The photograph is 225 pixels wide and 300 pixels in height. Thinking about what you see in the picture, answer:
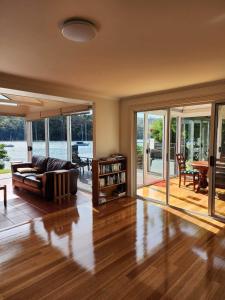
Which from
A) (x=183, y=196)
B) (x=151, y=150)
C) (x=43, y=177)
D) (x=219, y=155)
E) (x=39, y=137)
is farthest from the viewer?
(x=39, y=137)

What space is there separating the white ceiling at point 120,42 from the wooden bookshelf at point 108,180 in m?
1.80

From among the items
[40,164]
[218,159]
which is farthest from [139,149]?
[40,164]

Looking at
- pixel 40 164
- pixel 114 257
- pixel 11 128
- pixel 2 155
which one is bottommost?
pixel 114 257

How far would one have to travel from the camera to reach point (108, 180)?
4629 millimetres

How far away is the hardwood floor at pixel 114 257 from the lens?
6.63 feet

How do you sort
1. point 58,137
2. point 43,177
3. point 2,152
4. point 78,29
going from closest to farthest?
point 78,29 < point 43,177 < point 58,137 < point 2,152

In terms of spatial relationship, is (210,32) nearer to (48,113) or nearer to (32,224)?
(32,224)

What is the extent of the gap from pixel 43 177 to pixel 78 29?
139 inches

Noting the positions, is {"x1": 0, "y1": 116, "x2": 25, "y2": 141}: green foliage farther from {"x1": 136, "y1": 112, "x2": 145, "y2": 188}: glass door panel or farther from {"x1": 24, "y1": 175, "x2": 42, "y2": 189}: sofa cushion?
{"x1": 136, "y1": 112, "x2": 145, "y2": 188}: glass door panel

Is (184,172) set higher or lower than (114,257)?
higher

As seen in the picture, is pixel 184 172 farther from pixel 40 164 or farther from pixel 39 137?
pixel 39 137

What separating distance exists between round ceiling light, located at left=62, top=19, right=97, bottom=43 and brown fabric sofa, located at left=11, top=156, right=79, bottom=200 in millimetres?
3300

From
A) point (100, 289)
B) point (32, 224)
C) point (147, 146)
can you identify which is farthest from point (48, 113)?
point (100, 289)

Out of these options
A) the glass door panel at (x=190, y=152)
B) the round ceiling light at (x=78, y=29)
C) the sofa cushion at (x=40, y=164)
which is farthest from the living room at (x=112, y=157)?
the sofa cushion at (x=40, y=164)
